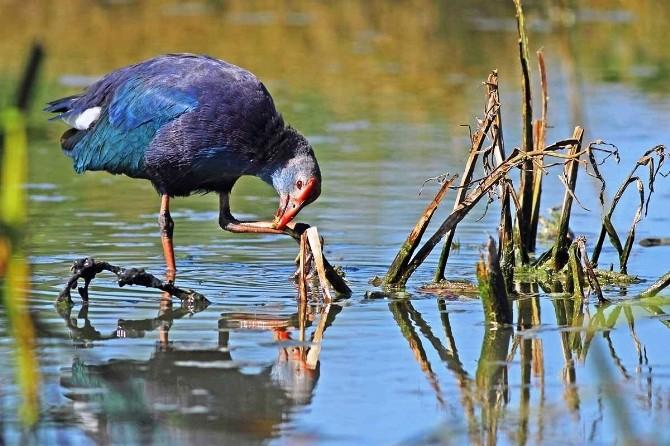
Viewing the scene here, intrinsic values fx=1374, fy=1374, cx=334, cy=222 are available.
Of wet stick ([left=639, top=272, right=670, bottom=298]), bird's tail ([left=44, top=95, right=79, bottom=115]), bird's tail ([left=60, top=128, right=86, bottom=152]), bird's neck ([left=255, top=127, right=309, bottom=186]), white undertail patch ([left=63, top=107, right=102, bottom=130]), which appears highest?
bird's tail ([left=44, top=95, right=79, bottom=115])

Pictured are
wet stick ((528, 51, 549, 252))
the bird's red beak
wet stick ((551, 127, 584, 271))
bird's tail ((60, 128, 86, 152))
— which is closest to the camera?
wet stick ((551, 127, 584, 271))

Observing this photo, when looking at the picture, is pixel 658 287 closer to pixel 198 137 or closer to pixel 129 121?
pixel 198 137

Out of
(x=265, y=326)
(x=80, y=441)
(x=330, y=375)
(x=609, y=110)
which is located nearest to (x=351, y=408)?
(x=330, y=375)

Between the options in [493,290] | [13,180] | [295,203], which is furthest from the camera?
[295,203]

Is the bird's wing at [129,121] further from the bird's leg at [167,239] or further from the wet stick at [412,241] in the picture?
the wet stick at [412,241]

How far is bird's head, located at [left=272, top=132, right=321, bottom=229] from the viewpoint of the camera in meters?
Result: 6.57

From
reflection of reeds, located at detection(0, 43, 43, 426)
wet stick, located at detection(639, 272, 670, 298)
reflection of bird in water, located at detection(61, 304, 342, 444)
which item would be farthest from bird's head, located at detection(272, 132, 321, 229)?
reflection of reeds, located at detection(0, 43, 43, 426)

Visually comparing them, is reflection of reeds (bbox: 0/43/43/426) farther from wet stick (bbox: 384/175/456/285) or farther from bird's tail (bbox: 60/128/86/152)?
bird's tail (bbox: 60/128/86/152)

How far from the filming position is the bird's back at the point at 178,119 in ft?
21.1

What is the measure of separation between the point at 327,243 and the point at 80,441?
138 inches

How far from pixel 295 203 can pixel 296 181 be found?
11cm

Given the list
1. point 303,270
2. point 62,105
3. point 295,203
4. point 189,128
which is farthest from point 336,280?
point 62,105

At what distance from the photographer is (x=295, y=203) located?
260 inches

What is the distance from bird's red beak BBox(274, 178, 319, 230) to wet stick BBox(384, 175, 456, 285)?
689 millimetres
